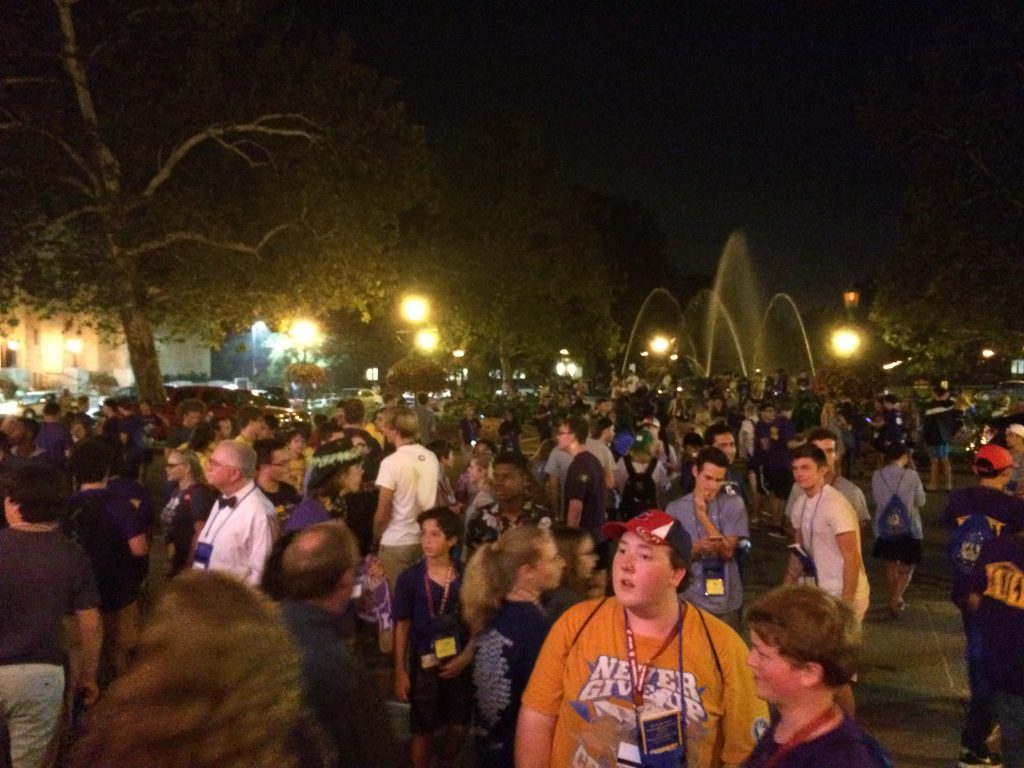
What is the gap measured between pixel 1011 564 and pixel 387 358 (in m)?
51.9

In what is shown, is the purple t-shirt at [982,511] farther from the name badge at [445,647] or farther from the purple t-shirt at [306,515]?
the purple t-shirt at [306,515]

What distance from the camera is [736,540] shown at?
6.26m

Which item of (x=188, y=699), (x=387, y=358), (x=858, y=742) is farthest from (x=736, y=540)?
(x=387, y=358)

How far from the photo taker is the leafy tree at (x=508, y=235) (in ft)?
148

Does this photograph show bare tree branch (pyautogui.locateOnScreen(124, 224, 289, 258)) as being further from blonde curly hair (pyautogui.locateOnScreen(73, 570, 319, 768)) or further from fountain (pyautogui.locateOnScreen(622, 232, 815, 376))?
fountain (pyautogui.locateOnScreen(622, 232, 815, 376))

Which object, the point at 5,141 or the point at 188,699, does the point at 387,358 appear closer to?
the point at 5,141

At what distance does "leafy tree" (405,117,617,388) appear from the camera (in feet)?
148

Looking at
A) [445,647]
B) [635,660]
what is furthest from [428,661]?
[635,660]

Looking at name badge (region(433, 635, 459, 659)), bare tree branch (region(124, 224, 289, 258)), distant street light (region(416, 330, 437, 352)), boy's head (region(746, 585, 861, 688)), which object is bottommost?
name badge (region(433, 635, 459, 659))

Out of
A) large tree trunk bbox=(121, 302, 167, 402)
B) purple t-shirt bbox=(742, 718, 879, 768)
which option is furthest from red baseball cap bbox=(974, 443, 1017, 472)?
large tree trunk bbox=(121, 302, 167, 402)

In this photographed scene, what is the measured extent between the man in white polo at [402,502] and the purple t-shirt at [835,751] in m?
5.48

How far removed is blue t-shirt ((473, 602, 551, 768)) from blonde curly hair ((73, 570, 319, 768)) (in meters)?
2.12

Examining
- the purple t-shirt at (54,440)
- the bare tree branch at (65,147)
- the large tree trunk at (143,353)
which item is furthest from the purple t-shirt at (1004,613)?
the large tree trunk at (143,353)

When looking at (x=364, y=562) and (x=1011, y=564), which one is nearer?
(x=1011, y=564)
